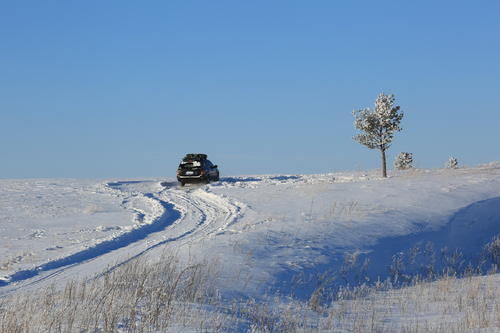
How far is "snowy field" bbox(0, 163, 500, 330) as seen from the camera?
528 inches

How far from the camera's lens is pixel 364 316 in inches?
376

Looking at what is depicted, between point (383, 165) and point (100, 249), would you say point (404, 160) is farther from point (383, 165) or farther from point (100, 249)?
point (100, 249)

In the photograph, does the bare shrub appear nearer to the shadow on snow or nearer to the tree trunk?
the shadow on snow

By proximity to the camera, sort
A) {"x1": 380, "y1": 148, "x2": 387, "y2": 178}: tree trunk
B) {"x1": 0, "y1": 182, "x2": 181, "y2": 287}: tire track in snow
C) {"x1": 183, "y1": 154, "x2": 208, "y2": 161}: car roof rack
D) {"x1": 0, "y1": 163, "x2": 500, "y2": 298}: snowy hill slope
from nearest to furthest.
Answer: {"x1": 0, "y1": 182, "x2": 181, "y2": 287}: tire track in snow < {"x1": 0, "y1": 163, "x2": 500, "y2": 298}: snowy hill slope < {"x1": 183, "y1": 154, "x2": 208, "y2": 161}: car roof rack < {"x1": 380, "y1": 148, "x2": 387, "y2": 178}: tree trunk

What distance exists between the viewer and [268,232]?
695 inches

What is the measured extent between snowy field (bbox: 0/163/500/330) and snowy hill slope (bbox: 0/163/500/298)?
4cm

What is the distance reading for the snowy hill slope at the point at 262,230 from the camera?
44.9 ft

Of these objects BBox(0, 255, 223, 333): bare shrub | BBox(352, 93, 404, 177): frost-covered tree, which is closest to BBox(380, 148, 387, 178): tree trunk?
BBox(352, 93, 404, 177): frost-covered tree

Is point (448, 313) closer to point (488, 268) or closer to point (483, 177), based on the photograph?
point (488, 268)

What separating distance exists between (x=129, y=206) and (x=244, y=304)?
60.5 feet

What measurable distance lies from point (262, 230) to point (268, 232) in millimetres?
320

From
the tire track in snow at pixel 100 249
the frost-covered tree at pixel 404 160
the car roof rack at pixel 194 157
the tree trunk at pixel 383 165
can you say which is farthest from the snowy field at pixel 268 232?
the frost-covered tree at pixel 404 160

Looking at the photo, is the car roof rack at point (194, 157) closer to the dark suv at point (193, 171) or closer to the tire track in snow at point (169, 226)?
the dark suv at point (193, 171)

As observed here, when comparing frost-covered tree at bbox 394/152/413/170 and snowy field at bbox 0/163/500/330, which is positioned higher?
frost-covered tree at bbox 394/152/413/170
